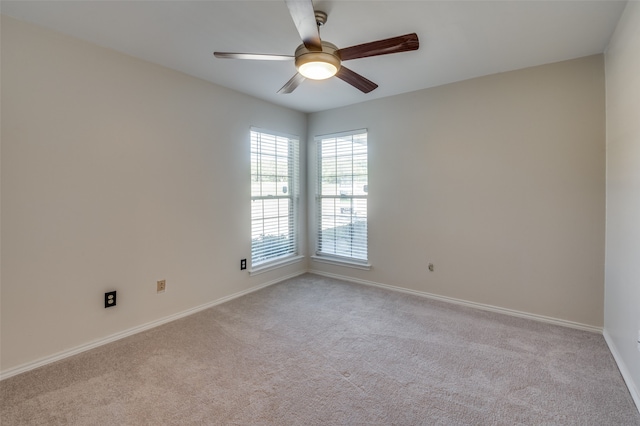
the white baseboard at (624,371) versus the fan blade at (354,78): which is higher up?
the fan blade at (354,78)

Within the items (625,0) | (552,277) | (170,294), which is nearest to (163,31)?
(170,294)

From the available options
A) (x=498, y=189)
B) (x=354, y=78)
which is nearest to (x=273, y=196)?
(x=354, y=78)

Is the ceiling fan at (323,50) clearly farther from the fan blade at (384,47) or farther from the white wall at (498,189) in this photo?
the white wall at (498,189)

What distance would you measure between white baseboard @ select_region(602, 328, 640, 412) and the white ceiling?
2298 mm

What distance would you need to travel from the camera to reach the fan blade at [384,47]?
1.71 meters

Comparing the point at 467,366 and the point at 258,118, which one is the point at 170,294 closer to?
the point at 258,118

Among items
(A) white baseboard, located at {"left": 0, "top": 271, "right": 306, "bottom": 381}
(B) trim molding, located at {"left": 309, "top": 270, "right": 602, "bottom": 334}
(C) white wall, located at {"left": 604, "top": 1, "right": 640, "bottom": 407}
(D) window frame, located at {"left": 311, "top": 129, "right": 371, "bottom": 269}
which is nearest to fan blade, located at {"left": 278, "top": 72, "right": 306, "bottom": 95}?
(D) window frame, located at {"left": 311, "top": 129, "right": 371, "bottom": 269}

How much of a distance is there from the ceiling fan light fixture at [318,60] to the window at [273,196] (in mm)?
1866

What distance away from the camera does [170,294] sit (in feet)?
9.54

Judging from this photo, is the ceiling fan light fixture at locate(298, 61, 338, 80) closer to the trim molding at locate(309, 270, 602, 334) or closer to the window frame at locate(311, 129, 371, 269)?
the window frame at locate(311, 129, 371, 269)

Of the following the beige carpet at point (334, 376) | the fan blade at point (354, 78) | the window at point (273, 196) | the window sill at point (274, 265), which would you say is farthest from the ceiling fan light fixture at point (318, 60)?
the window sill at point (274, 265)

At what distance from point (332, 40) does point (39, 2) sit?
6.10 ft

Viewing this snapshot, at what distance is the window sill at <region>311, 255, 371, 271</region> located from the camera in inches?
156

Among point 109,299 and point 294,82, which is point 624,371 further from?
point 109,299
